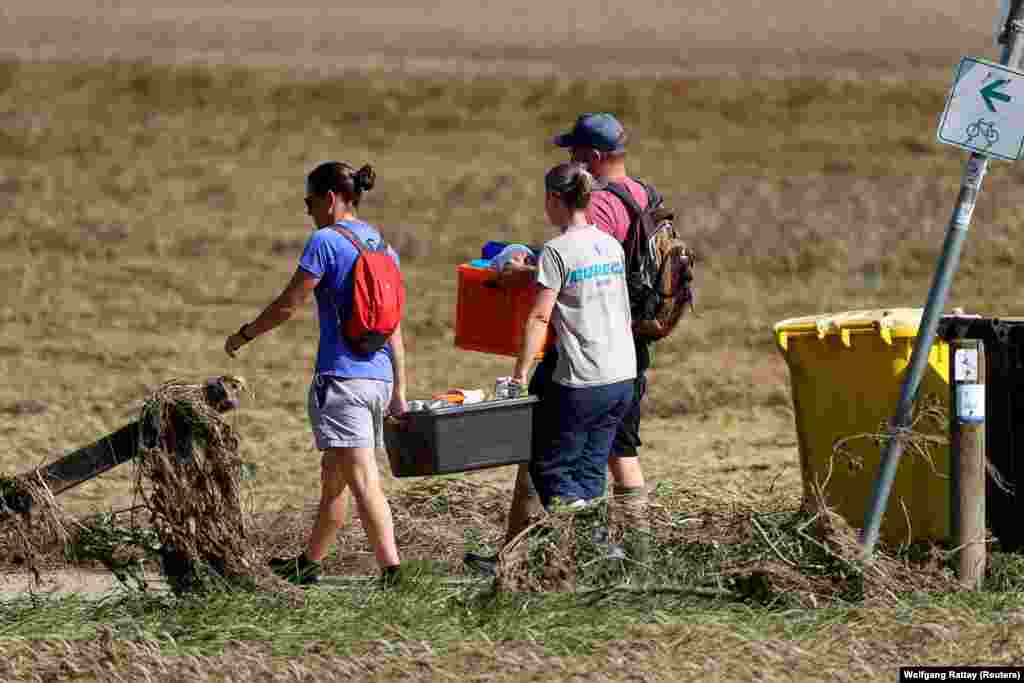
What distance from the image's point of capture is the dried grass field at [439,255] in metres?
6.11

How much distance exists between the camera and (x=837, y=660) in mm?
6027

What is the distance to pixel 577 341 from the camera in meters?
6.76

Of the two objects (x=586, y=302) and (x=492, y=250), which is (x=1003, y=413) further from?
(x=492, y=250)

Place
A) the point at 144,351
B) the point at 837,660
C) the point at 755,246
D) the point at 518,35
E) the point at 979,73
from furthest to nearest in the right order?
1. the point at 518,35
2. the point at 755,246
3. the point at 144,351
4. the point at 979,73
5. the point at 837,660

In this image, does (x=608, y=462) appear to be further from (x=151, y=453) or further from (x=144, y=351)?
(x=144, y=351)

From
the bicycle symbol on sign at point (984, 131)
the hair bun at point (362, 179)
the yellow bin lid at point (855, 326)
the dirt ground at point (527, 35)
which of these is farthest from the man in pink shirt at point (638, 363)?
the dirt ground at point (527, 35)

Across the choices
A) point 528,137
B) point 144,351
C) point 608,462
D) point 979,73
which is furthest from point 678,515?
point 528,137

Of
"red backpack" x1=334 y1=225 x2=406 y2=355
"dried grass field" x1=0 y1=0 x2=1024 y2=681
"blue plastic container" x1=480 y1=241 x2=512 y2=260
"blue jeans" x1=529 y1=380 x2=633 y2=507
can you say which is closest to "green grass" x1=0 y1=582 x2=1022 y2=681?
"dried grass field" x1=0 y1=0 x2=1024 y2=681

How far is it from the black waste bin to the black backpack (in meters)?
1.12

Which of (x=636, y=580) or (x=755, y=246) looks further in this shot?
→ (x=755, y=246)

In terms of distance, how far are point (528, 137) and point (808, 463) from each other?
16.6 meters

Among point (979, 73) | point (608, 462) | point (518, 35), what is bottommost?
point (608, 462)

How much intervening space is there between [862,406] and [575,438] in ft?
4.48

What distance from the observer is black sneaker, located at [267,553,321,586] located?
6.97 m
